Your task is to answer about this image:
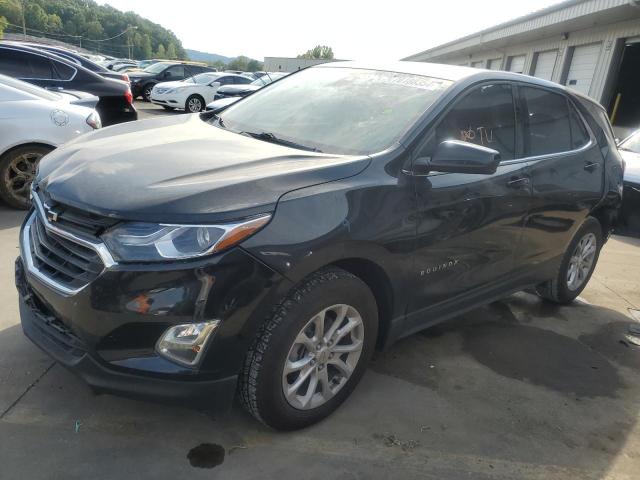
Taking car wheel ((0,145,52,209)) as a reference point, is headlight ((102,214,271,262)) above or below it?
above

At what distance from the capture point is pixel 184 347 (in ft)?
6.91

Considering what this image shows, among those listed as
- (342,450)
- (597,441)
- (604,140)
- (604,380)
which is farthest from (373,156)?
(604,140)

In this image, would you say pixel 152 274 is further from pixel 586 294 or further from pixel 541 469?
pixel 586 294

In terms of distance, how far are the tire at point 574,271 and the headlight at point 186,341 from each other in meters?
3.10

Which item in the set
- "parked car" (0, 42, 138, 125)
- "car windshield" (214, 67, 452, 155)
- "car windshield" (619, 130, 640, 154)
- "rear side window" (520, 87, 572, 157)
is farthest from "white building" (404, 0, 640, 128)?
"car windshield" (214, 67, 452, 155)

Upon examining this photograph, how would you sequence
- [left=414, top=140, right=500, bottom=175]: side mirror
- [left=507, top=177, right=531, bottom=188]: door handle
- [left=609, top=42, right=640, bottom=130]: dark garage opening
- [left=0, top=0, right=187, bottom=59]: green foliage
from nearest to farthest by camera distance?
[left=414, top=140, right=500, bottom=175]: side mirror < [left=507, top=177, right=531, bottom=188]: door handle < [left=609, top=42, right=640, bottom=130]: dark garage opening < [left=0, top=0, right=187, bottom=59]: green foliage

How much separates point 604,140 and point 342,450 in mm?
3299

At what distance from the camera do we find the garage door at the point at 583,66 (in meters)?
14.2

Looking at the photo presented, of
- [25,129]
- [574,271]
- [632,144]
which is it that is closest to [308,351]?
[574,271]

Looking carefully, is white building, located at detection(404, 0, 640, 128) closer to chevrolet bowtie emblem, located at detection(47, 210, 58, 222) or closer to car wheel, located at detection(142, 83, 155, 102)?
chevrolet bowtie emblem, located at detection(47, 210, 58, 222)

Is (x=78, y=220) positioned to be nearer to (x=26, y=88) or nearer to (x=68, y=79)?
(x=26, y=88)

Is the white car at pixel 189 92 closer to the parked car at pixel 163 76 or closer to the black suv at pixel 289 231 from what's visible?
the parked car at pixel 163 76

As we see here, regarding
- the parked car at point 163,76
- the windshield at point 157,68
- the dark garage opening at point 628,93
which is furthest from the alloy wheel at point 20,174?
the windshield at point 157,68

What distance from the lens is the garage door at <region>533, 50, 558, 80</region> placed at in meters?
16.7
